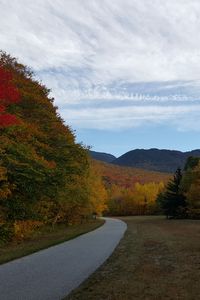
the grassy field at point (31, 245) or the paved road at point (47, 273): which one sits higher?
the grassy field at point (31, 245)

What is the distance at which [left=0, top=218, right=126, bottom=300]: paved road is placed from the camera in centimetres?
1189

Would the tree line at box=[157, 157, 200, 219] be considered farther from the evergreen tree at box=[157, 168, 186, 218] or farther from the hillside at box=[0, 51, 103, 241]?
the hillside at box=[0, 51, 103, 241]

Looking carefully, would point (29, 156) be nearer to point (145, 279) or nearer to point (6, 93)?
point (6, 93)

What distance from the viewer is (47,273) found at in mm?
15266

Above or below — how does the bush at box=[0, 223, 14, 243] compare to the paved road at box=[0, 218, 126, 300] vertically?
above

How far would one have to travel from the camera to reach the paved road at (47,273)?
11891 millimetres

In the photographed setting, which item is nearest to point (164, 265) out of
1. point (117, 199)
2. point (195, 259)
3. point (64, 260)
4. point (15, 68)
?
point (195, 259)

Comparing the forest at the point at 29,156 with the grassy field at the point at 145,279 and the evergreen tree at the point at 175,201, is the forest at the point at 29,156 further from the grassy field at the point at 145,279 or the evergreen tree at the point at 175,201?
the evergreen tree at the point at 175,201

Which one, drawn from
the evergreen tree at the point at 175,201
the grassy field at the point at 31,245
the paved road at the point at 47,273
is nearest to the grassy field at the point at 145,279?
the paved road at the point at 47,273

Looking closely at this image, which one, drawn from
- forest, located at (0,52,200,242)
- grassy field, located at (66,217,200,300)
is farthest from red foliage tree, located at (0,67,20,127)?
grassy field, located at (66,217,200,300)

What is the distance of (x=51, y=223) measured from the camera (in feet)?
175

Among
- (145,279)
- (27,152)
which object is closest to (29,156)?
(27,152)

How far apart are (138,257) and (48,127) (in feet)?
55.7

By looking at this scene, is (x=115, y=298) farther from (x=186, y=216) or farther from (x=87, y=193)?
(x=186, y=216)
